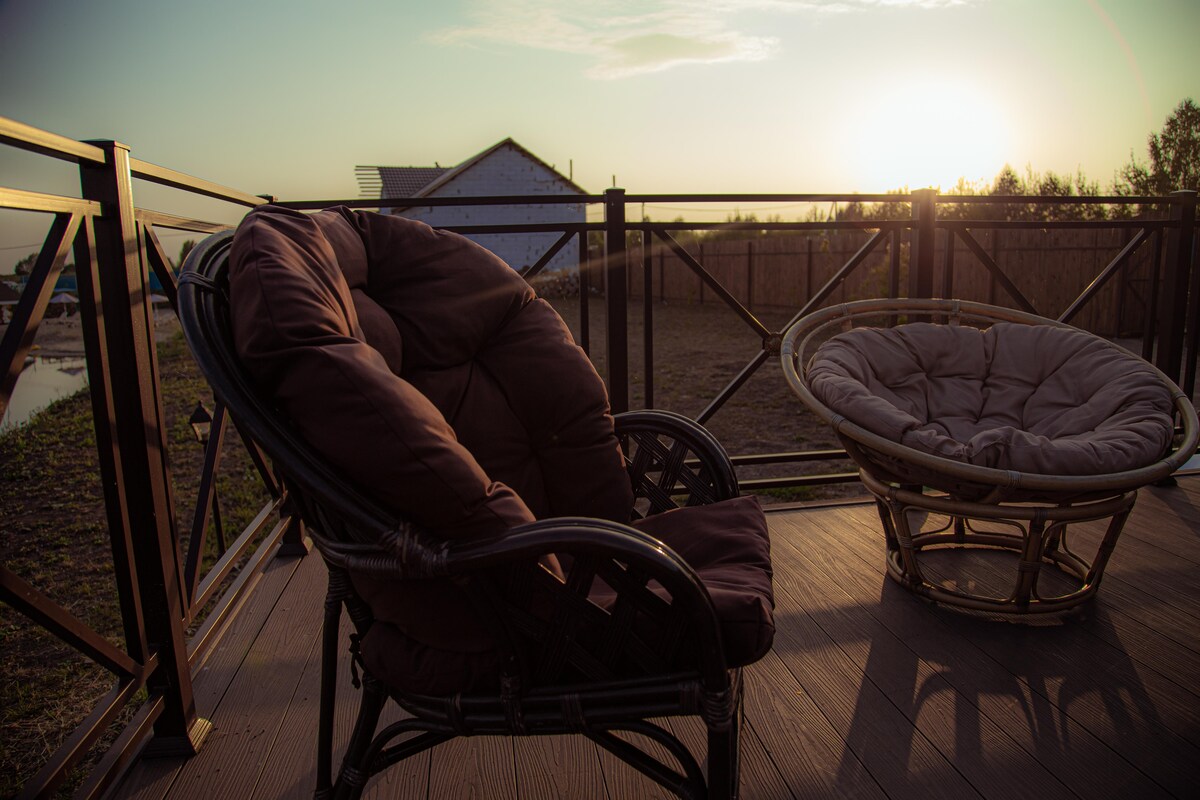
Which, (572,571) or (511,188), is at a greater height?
(511,188)

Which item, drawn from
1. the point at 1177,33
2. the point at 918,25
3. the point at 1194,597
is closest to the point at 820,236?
the point at 1177,33

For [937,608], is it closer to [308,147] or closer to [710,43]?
[710,43]

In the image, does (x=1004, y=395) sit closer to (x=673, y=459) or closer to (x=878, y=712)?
(x=878, y=712)

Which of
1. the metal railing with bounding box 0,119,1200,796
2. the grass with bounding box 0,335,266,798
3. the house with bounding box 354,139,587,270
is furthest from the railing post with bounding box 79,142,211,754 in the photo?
the house with bounding box 354,139,587,270

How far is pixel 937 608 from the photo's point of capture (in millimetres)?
1866

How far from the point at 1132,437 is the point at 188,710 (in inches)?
81.9

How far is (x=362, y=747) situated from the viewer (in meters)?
1.00

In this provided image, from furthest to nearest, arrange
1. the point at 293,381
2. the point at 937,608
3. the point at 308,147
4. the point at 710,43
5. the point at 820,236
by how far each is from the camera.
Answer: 1. the point at 820,236
2. the point at 308,147
3. the point at 710,43
4. the point at 937,608
5. the point at 293,381

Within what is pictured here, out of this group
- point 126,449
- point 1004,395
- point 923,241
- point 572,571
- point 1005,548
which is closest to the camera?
point 572,571

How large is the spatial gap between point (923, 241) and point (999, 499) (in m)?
1.43

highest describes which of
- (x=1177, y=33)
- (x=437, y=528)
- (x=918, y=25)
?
(x=1177, y=33)

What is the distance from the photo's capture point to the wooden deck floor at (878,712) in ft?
4.14

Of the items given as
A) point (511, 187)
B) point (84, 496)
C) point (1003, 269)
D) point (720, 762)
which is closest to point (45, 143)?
point (720, 762)

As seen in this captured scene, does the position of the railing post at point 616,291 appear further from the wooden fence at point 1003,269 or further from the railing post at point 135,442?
the wooden fence at point 1003,269
